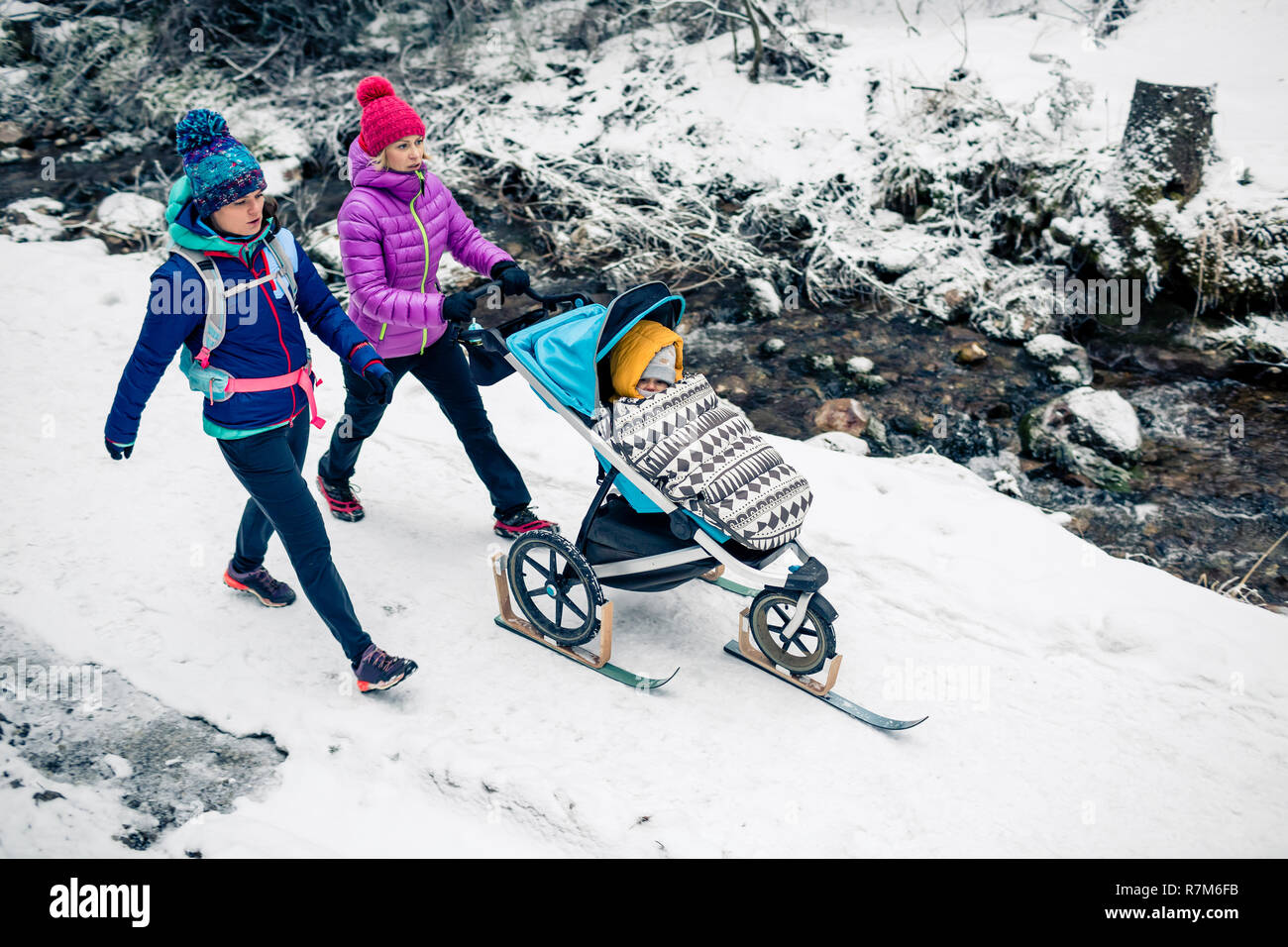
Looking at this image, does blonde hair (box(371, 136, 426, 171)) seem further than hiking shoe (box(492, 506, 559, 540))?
No

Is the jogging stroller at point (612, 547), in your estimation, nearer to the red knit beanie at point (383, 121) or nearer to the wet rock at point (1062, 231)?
the red knit beanie at point (383, 121)

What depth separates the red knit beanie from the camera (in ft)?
10.8

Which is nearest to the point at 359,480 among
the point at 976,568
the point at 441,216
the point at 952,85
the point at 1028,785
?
the point at 441,216

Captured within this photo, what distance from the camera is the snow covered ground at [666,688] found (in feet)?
9.47

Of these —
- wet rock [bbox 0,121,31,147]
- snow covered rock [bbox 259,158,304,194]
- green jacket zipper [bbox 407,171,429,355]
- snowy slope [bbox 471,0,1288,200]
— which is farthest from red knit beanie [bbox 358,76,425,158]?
wet rock [bbox 0,121,31,147]

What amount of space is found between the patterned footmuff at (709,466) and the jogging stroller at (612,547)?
0.13ft

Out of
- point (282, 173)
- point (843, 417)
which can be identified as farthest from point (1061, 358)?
point (282, 173)

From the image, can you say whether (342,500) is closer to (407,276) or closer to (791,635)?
(407,276)

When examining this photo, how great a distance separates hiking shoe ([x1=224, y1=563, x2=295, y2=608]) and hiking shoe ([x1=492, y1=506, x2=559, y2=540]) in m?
0.97

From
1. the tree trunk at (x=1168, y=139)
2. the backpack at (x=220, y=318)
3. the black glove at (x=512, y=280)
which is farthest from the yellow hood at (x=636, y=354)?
the tree trunk at (x=1168, y=139)

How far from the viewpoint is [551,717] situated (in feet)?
10.8

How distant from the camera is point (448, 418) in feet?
13.1

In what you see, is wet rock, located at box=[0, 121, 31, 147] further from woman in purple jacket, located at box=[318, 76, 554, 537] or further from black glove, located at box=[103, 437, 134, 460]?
black glove, located at box=[103, 437, 134, 460]

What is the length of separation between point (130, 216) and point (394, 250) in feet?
18.5
